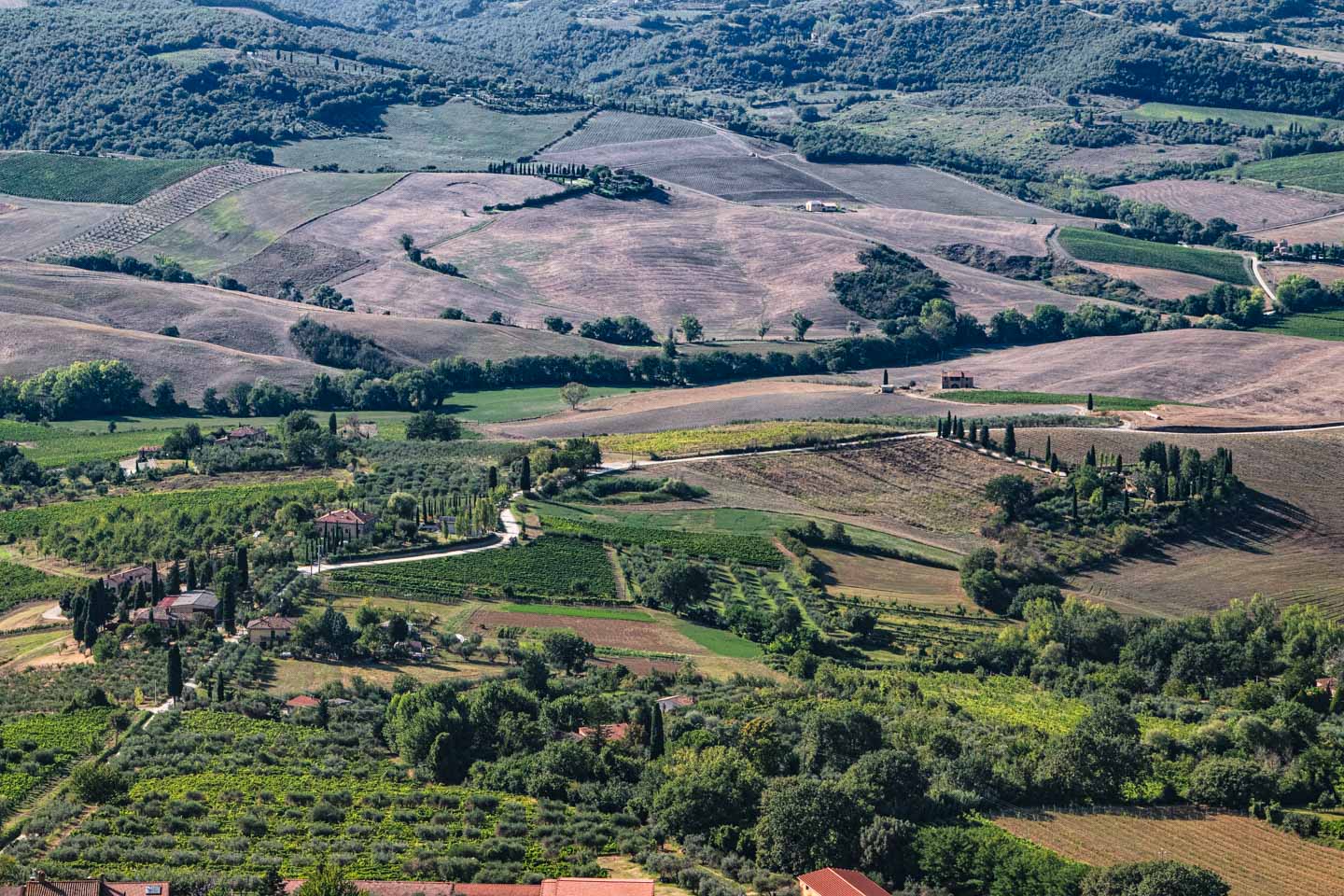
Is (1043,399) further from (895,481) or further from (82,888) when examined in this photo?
(82,888)

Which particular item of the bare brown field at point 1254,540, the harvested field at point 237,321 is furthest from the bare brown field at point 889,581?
the harvested field at point 237,321

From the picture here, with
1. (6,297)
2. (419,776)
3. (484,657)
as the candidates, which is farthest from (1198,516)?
(6,297)

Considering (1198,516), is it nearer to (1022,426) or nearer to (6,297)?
(1022,426)

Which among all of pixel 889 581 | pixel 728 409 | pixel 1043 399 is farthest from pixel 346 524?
pixel 1043 399

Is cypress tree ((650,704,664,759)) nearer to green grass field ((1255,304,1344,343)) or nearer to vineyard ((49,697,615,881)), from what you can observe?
vineyard ((49,697,615,881))

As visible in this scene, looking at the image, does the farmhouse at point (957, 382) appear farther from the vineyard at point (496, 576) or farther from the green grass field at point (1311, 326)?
the vineyard at point (496, 576)

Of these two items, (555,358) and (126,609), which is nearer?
(126,609)

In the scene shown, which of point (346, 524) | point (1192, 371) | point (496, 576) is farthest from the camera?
point (1192, 371)
